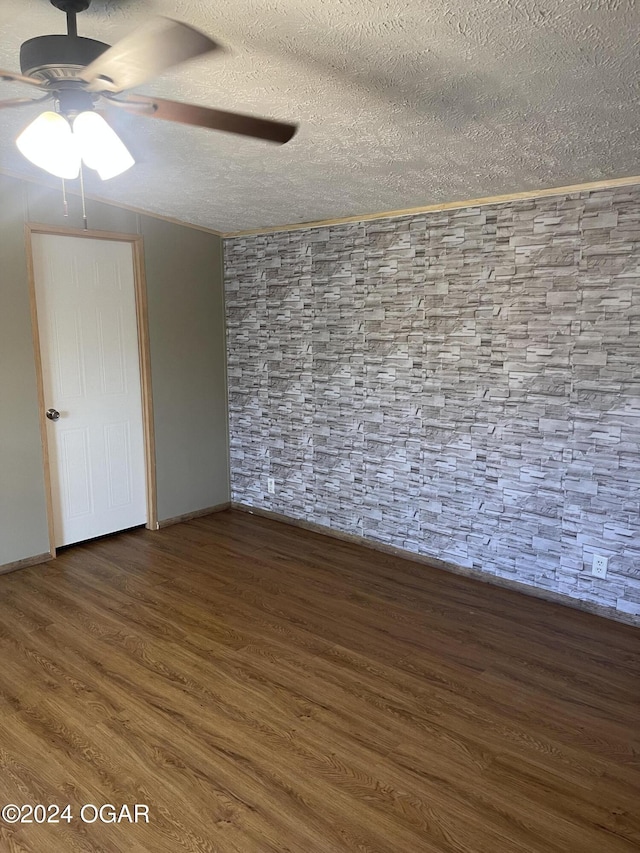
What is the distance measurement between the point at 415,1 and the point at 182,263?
3.20 meters

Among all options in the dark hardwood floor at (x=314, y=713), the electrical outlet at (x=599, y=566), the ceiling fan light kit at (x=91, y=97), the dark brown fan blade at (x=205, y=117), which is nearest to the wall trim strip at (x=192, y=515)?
the dark hardwood floor at (x=314, y=713)

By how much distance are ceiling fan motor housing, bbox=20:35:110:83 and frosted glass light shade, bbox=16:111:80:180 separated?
152 millimetres

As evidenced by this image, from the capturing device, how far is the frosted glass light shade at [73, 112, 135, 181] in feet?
5.90

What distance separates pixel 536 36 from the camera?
69.6 inches

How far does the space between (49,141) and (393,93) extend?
1186 millimetres

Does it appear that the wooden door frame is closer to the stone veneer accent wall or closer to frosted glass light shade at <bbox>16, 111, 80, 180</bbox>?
the stone veneer accent wall

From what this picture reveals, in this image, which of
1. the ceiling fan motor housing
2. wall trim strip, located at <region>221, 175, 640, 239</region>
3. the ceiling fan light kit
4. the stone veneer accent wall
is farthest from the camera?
the stone veneer accent wall

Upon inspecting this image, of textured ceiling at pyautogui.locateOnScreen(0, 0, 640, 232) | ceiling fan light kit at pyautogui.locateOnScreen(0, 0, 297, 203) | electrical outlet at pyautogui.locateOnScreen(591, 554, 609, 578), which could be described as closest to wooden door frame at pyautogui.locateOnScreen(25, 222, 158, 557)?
textured ceiling at pyautogui.locateOnScreen(0, 0, 640, 232)

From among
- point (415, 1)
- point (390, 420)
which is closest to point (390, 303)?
point (390, 420)

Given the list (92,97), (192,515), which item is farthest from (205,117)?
(192,515)

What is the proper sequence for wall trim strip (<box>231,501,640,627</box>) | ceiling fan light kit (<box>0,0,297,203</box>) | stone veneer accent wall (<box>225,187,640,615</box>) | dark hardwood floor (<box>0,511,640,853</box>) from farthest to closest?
wall trim strip (<box>231,501,640,627</box>), stone veneer accent wall (<box>225,187,640,615</box>), dark hardwood floor (<box>0,511,640,853</box>), ceiling fan light kit (<box>0,0,297,203</box>)

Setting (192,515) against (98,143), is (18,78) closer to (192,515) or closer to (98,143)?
(98,143)

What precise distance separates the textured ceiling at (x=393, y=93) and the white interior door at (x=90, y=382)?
687mm

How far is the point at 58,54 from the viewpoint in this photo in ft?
5.39
